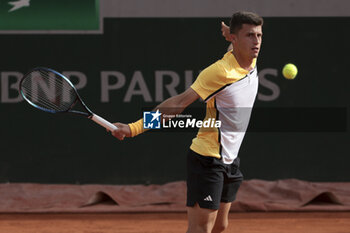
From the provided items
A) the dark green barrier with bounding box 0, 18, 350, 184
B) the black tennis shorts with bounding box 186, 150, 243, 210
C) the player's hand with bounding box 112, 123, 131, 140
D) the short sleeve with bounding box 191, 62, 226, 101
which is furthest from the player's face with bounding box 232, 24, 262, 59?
the dark green barrier with bounding box 0, 18, 350, 184

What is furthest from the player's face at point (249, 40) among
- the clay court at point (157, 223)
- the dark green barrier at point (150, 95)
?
the dark green barrier at point (150, 95)

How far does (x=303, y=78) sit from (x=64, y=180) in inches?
113

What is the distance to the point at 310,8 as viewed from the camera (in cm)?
694

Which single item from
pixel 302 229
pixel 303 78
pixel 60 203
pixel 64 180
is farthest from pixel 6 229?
pixel 303 78

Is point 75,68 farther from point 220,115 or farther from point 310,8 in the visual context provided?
point 220,115

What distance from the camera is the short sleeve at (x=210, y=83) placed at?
137 inches

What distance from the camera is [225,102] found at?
357 centimetres

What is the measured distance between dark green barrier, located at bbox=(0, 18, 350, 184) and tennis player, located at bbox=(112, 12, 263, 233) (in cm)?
Result: 325

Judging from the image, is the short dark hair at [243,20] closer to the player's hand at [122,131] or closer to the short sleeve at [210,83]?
the short sleeve at [210,83]

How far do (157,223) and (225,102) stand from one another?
2479 millimetres

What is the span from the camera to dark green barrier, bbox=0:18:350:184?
6930 millimetres

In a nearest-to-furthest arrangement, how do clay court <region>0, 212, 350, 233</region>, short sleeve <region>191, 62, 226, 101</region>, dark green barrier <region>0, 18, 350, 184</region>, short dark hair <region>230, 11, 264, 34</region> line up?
short sleeve <region>191, 62, 226, 101</region> < short dark hair <region>230, 11, 264, 34</region> < clay court <region>0, 212, 350, 233</region> < dark green barrier <region>0, 18, 350, 184</region>

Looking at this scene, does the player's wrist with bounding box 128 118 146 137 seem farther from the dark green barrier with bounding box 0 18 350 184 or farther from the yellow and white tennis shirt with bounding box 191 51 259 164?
the dark green barrier with bounding box 0 18 350 184

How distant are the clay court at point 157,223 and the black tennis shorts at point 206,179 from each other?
1920 mm
